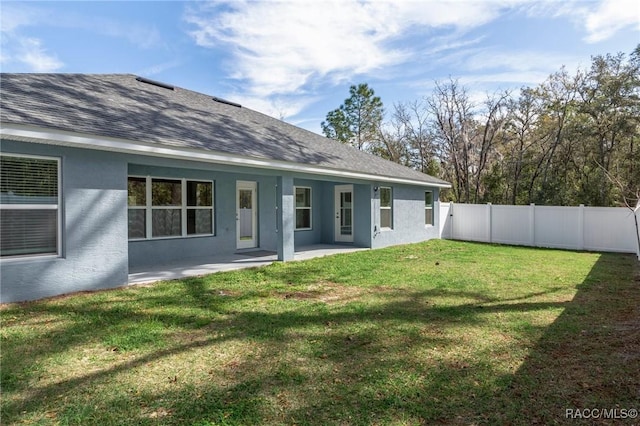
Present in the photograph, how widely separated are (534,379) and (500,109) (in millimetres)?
22937

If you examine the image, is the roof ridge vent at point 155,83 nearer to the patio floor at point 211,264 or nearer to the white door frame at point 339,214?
the patio floor at point 211,264

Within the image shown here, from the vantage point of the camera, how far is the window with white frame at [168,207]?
8820mm

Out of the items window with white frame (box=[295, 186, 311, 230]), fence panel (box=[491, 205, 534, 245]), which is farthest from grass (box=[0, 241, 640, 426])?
fence panel (box=[491, 205, 534, 245])

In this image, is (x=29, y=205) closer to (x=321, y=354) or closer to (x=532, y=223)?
(x=321, y=354)

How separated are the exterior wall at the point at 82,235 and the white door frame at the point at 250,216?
460cm

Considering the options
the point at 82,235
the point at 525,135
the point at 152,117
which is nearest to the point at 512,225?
the point at 525,135

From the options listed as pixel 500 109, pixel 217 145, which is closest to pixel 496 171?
pixel 500 109

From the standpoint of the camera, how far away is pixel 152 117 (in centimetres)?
826

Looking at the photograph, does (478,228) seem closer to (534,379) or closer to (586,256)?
(586,256)

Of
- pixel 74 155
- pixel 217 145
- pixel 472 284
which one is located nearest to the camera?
pixel 74 155

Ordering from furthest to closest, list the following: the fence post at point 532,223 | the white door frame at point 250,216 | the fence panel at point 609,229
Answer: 1. the fence post at point 532,223
2. the fence panel at point 609,229
3. the white door frame at point 250,216

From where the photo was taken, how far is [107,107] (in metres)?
7.61

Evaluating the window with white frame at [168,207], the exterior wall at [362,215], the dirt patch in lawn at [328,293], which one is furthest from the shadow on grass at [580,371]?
the window with white frame at [168,207]

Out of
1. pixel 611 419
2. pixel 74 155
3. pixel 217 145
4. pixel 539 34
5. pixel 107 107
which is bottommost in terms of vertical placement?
pixel 611 419
